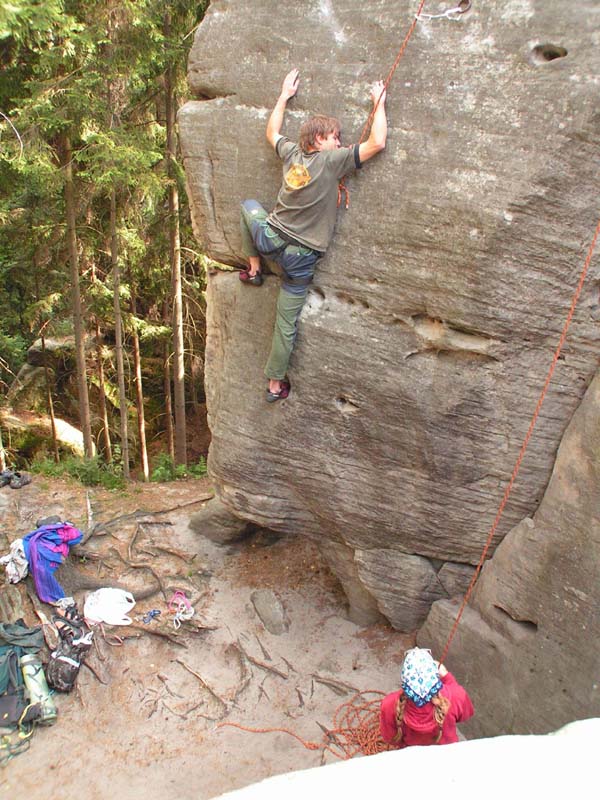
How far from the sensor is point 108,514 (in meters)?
9.27

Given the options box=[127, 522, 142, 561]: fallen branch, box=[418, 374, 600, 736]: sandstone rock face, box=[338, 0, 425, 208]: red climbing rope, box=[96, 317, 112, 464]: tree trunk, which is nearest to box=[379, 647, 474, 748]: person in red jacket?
box=[418, 374, 600, 736]: sandstone rock face

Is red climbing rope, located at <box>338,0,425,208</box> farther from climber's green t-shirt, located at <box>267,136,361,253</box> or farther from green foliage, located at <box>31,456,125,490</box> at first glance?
green foliage, located at <box>31,456,125,490</box>

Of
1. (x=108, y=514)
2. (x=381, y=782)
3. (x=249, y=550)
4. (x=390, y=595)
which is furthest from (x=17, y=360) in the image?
(x=381, y=782)

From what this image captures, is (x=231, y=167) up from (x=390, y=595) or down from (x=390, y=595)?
up

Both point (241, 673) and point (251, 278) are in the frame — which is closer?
point (251, 278)

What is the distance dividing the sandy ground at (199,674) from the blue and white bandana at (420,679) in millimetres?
2375

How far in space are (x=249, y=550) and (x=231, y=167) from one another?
496 cm

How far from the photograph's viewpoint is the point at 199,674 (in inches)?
266

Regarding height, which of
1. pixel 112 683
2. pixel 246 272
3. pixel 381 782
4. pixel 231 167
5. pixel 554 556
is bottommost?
pixel 112 683

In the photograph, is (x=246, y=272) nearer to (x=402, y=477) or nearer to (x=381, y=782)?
(x=402, y=477)

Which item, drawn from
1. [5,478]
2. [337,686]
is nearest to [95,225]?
[5,478]

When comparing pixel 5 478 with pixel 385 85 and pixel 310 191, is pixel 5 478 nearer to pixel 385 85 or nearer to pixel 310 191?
pixel 310 191

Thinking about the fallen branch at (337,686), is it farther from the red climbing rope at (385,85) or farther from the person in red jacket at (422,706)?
the red climbing rope at (385,85)

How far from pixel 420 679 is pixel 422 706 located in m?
0.27
